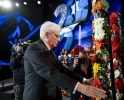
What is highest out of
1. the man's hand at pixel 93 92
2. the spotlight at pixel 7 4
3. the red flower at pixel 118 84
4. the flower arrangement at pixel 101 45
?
the spotlight at pixel 7 4

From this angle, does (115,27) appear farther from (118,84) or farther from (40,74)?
(40,74)

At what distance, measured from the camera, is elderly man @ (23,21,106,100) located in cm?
125

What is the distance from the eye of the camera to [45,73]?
1.30 m

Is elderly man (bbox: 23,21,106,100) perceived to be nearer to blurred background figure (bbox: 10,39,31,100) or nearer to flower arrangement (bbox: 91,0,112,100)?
flower arrangement (bbox: 91,0,112,100)

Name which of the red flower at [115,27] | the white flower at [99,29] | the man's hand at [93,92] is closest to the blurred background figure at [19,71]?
the red flower at [115,27]

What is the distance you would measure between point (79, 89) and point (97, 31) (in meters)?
0.72

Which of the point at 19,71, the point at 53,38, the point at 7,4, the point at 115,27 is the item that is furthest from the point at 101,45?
the point at 7,4

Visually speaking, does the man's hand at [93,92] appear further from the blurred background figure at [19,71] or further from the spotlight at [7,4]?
the spotlight at [7,4]

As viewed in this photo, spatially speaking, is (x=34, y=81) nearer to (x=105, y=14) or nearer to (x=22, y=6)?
(x=105, y=14)

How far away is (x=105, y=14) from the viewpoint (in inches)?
65.2

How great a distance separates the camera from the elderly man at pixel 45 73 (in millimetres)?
1245

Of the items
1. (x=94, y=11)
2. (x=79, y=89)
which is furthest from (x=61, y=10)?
(x=79, y=89)

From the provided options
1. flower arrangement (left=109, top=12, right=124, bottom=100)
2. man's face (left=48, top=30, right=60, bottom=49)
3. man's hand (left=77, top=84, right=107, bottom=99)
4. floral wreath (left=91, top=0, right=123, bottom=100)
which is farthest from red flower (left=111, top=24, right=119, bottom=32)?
man's hand (left=77, top=84, right=107, bottom=99)

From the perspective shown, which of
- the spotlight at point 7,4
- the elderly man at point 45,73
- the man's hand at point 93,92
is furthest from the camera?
the spotlight at point 7,4
